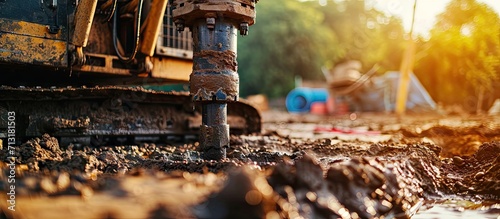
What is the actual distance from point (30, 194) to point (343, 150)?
3100 millimetres

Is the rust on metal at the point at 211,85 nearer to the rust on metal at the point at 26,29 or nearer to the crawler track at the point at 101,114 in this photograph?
the crawler track at the point at 101,114

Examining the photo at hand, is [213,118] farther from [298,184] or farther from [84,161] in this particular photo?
[298,184]

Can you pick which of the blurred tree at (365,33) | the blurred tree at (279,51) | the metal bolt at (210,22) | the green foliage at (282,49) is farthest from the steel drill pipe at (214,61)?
the blurred tree at (365,33)

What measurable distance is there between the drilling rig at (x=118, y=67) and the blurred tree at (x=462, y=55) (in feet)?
20.4

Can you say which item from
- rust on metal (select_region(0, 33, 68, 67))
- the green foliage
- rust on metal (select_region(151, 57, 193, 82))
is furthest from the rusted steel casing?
the green foliage

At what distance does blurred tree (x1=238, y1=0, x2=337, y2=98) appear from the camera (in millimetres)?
35188

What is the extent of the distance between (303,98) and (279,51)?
207 inches

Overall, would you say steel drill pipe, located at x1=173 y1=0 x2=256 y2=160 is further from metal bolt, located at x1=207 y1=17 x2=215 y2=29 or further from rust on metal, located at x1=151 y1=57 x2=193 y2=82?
rust on metal, located at x1=151 y1=57 x2=193 y2=82

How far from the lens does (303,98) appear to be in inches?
1223

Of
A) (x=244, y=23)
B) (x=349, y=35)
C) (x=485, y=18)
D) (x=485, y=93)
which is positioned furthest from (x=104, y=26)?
(x=349, y=35)

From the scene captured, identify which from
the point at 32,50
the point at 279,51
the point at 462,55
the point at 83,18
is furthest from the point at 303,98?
the point at 32,50

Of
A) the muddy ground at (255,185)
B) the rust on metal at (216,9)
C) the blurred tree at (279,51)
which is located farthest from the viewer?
the blurred tree at (279,51)

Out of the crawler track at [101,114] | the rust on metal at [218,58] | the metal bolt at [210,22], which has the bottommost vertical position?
the crawler track at [101,114]

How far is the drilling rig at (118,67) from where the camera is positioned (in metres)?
4.18
